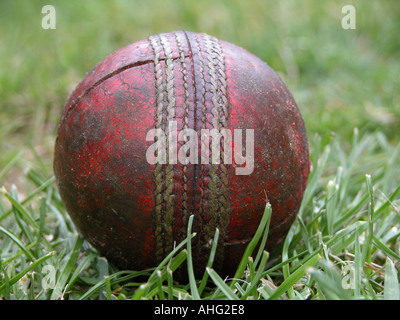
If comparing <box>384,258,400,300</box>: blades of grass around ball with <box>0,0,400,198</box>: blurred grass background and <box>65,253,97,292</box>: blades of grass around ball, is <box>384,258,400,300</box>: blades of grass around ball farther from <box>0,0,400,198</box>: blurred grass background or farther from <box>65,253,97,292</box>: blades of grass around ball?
<box>0,0,400,198</box>: blurred grass background

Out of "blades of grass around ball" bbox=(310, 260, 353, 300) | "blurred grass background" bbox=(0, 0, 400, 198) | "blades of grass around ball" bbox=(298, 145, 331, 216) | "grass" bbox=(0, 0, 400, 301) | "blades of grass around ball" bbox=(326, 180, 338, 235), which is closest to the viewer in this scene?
"blades of grass around ball" bbox=(310, 260, 353, 300)

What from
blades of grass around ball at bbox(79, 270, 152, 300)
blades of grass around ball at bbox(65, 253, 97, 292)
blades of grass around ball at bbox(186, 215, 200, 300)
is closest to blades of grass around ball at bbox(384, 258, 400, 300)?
blades of grass around ball at bbox(186, 215, 200, 300)

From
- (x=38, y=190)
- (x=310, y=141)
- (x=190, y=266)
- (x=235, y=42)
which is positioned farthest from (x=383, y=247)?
(x=235, y=42)

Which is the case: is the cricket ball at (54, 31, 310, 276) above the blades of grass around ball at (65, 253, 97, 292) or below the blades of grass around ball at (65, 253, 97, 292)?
above

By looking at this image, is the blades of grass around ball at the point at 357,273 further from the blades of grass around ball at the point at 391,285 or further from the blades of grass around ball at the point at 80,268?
the blades of grass around ball at the point at 80,268

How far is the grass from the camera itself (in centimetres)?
200

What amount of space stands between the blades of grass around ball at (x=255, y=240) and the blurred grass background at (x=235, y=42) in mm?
1526

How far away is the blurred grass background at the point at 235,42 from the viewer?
3719 mm

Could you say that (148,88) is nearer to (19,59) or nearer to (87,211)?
(87,211)

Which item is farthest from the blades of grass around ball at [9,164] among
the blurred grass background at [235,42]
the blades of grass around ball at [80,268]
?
the blades of grass around ball at [80,268]

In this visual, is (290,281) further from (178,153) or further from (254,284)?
(178,153)

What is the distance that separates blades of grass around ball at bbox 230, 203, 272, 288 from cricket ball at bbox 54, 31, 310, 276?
0.15 feet
